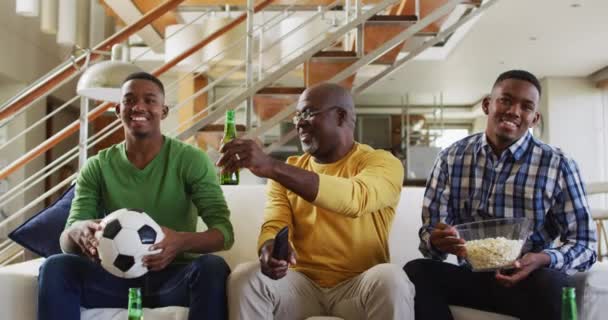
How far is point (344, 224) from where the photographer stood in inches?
82.9

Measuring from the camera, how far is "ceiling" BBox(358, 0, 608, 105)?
6.24 metres

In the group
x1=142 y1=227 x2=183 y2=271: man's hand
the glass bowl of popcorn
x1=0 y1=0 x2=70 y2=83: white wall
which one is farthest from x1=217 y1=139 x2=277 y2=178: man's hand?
x1=0 y1=0 x2=70 y2=83: white wall

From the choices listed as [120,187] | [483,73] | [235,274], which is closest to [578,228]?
[235,274]

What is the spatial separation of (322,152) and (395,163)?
24cm

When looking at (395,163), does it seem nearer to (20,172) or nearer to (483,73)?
(20,172)

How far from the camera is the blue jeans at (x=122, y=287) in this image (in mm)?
1929

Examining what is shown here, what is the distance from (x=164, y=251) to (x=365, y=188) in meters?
0.61

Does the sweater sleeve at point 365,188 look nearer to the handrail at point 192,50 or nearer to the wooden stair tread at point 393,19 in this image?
the wooden stair tread at point 393,19

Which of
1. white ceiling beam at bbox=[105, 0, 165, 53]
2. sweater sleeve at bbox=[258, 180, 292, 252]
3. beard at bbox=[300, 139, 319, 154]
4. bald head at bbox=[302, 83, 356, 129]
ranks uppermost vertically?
white ceiling beam at bbox=[105, 0, 165, 53]

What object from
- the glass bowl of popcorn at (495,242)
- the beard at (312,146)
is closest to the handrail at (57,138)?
the beard at (312,146)

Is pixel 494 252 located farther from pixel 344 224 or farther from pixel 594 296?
pixel 344 224

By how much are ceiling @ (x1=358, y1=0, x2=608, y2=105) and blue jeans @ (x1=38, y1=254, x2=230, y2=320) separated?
4717 millimetres

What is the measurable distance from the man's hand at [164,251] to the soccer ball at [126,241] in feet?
0.05

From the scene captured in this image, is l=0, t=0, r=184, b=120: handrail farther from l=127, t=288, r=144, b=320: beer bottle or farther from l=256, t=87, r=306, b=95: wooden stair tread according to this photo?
l=127, t=288, r=144, b=320: beer bottle
